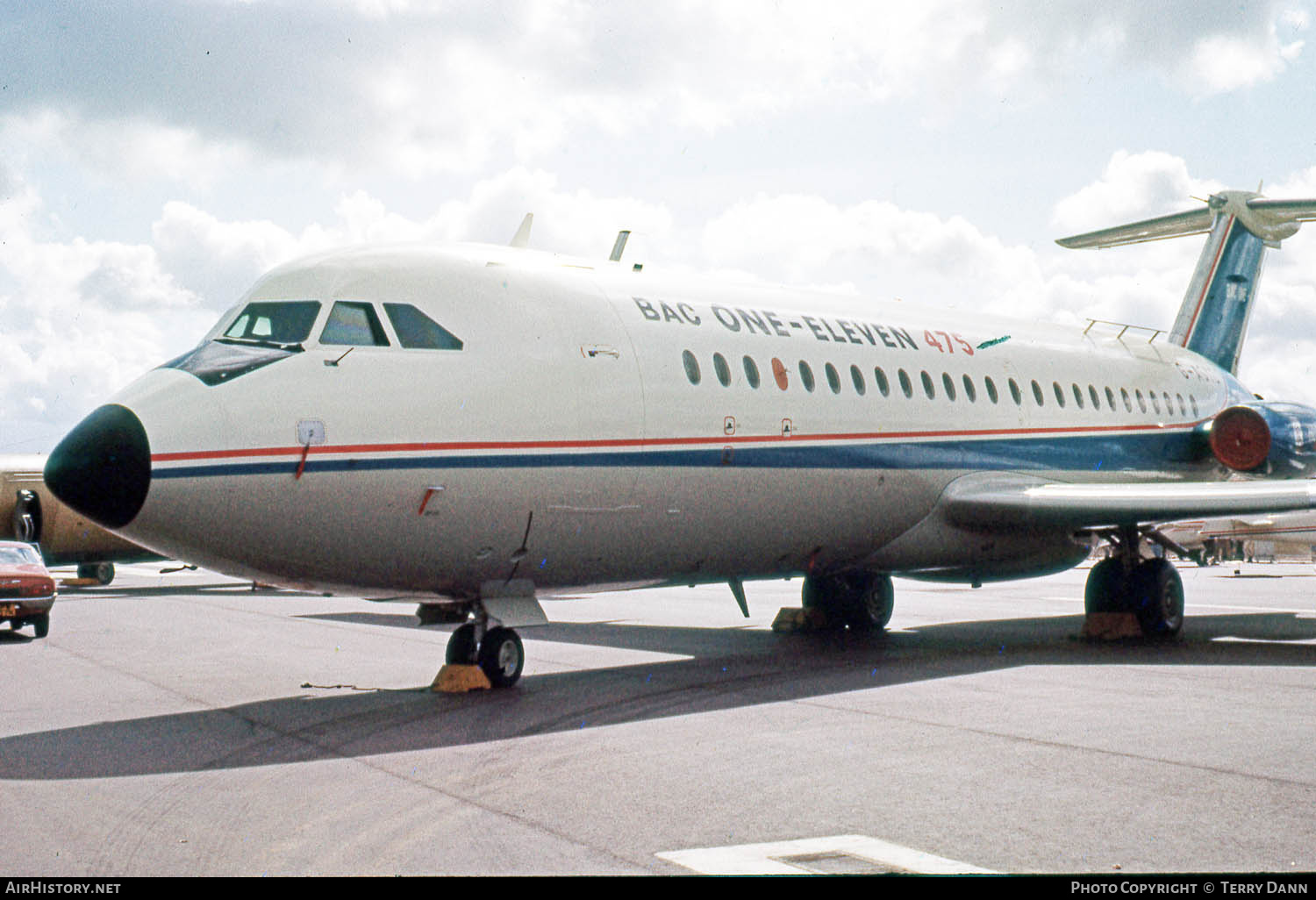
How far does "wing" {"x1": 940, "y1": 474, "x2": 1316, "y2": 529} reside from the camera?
13.8m

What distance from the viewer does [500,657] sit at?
10.5m

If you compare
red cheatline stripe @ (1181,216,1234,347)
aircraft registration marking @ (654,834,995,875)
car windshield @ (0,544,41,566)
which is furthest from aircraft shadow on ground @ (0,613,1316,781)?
car windshield @ (0,544,41,566)

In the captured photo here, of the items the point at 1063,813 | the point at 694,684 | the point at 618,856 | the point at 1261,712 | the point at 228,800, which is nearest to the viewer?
the point at 618,856

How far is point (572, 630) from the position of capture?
58.4 ft

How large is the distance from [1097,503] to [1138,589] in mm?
2422

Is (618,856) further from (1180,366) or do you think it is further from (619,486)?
(1180,366)

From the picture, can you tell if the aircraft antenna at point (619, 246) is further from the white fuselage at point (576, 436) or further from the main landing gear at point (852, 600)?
the main landing gear at point (852, 600)

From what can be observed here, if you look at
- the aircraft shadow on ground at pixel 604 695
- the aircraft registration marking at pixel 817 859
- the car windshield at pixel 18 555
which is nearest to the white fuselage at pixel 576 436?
the aircraft shadow on ground at pixel 604 695

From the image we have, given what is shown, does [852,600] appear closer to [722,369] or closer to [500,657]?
[722,369]

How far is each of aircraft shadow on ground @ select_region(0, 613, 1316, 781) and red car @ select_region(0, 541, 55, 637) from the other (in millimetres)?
7068

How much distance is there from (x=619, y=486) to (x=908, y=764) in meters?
3.81

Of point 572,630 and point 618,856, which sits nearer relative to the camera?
point 618,856

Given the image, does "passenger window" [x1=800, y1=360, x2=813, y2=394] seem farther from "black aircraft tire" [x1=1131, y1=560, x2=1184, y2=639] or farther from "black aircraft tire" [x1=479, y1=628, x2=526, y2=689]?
"black aircraft tire" [x1=1131, y1=560, x2=1184, y2=639]

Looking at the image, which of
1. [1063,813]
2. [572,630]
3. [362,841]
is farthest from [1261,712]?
[572,630]
